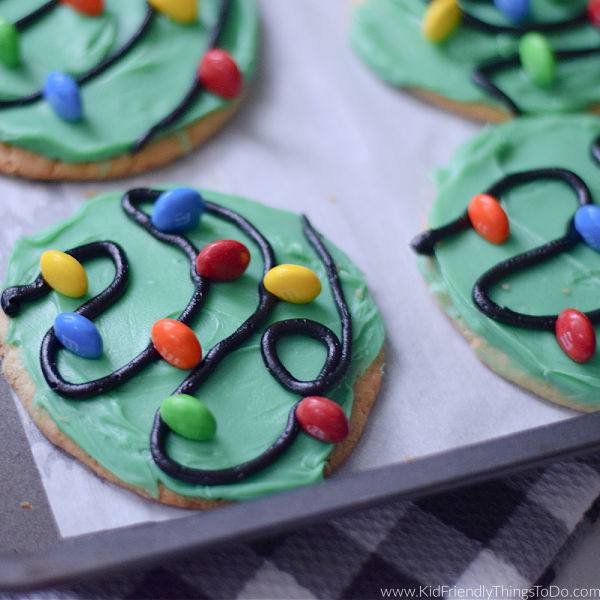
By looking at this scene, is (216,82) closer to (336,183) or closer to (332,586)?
(336,183)

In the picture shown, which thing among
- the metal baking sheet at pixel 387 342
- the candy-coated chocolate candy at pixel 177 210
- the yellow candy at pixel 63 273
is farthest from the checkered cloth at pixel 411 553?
the candy-coated chocolate candy at pixel 177 210

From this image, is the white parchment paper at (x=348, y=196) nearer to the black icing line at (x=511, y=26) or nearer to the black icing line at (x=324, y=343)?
the black icing line at (x=324, y=343)

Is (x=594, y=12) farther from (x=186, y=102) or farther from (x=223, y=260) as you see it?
(x=223, y=260)

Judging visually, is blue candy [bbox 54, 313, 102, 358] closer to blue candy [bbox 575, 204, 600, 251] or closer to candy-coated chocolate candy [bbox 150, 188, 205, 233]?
candy-coated chocolate candy [bbox 150, 188, 205, 233]

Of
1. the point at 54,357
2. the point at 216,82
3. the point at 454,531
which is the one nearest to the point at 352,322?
the point at 454,531

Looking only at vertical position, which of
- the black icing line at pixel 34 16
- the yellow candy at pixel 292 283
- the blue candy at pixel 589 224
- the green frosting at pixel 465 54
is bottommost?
the yellow candy at pixel 292 283
